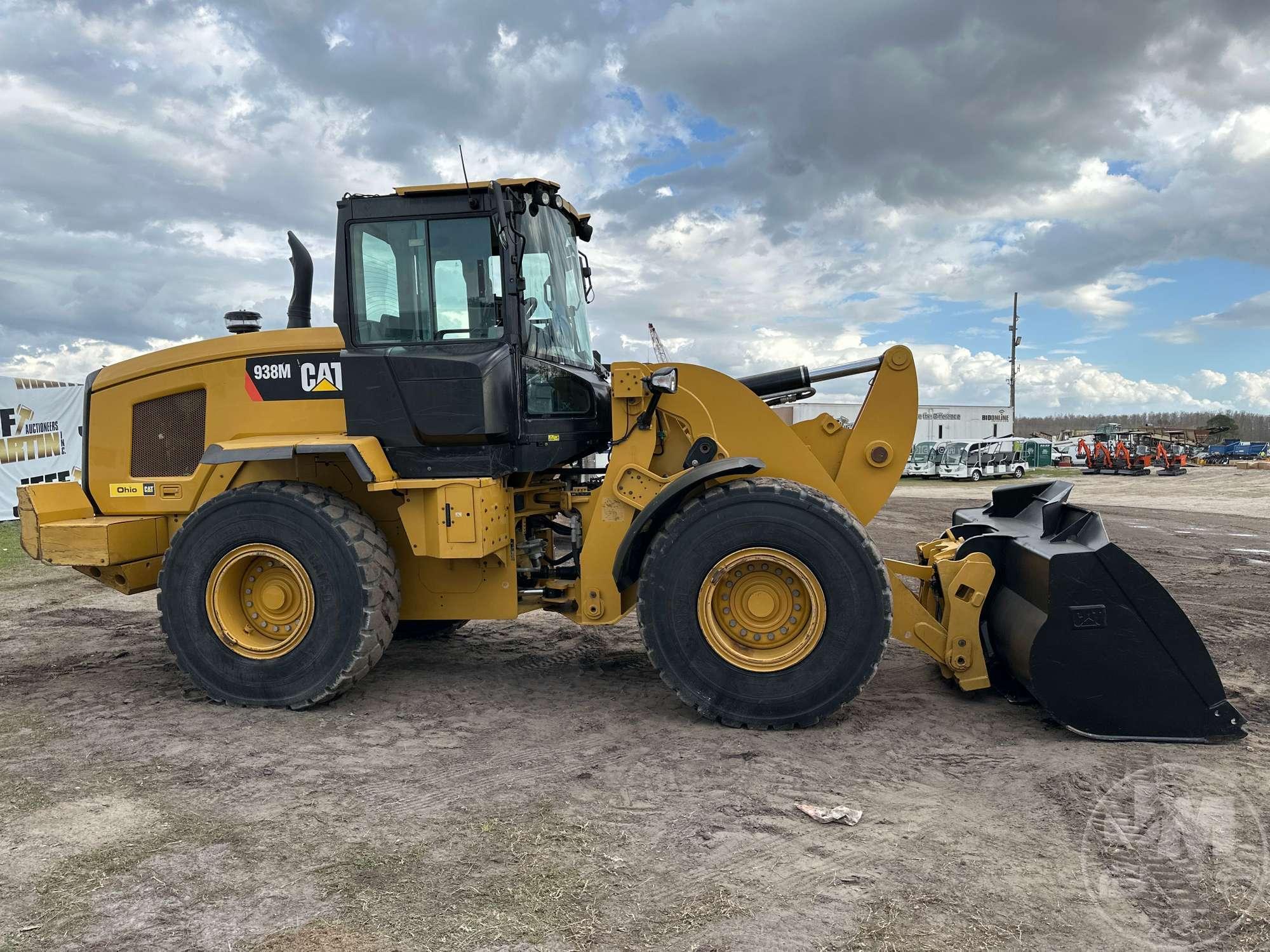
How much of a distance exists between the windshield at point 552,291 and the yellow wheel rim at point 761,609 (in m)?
A: 1.85

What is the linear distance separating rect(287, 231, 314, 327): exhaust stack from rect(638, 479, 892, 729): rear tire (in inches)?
116

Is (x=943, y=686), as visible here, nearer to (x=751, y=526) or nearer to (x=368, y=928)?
(x=751, y=526)

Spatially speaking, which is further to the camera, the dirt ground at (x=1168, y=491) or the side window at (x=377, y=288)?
the dirt ground at (x=1168, y=491)

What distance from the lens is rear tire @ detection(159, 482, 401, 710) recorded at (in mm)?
4828

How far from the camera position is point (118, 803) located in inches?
147

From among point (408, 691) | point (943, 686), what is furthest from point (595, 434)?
point (943, 686)

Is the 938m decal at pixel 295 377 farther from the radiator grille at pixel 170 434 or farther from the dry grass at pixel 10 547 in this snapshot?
the dry grass at pixel 10 547

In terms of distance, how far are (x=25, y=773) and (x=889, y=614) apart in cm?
447

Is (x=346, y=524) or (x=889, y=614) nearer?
(x=889, y=614)

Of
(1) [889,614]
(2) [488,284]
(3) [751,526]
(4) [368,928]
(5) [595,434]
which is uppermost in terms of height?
(2) [488,284]

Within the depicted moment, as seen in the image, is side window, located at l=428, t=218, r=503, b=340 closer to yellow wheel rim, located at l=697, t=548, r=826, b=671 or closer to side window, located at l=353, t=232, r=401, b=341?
side window, located at l=353, t=232, r=401, b=341

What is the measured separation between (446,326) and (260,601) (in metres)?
2.06

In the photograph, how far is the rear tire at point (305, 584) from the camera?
4.83m

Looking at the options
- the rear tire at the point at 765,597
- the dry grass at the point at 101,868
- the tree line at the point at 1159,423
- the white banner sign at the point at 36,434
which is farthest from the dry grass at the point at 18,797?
the tree line at the point at 1159,423
